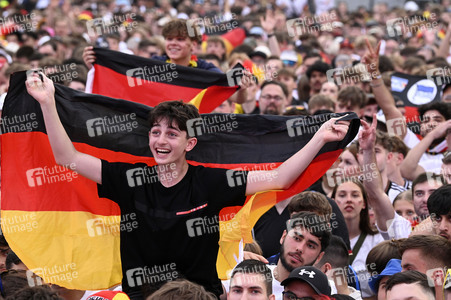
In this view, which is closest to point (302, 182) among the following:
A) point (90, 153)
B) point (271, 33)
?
point (90, 153)

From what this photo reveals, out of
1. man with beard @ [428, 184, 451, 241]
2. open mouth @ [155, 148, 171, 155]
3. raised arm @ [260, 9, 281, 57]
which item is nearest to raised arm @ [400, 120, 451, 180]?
man with beard @ [428, 184, 451, 241]

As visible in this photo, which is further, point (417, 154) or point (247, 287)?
point (417, 154)

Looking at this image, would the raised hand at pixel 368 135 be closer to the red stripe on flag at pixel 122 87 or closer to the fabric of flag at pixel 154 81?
the fabric of flag at pixel 154 81

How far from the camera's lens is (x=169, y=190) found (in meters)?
5.54

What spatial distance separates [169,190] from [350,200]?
2688mm

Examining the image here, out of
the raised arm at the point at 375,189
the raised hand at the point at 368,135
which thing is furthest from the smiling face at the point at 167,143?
the raised arm at the point at 375,189

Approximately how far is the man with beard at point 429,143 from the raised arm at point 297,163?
3006 mm

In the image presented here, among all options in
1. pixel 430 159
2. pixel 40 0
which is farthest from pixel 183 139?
pixel 40 0

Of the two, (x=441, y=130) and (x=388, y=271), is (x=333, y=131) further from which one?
(x=441, y=130)

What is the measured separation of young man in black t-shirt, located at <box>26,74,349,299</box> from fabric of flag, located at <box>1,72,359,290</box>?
9.2 inches

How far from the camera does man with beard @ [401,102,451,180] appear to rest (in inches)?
336

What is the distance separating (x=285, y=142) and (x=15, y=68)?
19.3ft

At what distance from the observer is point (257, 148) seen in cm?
621

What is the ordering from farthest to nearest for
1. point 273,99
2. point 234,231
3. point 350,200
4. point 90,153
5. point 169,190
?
point 273,99 < point 350,200 < point 90,153 < point 234,231 < point 169,190
